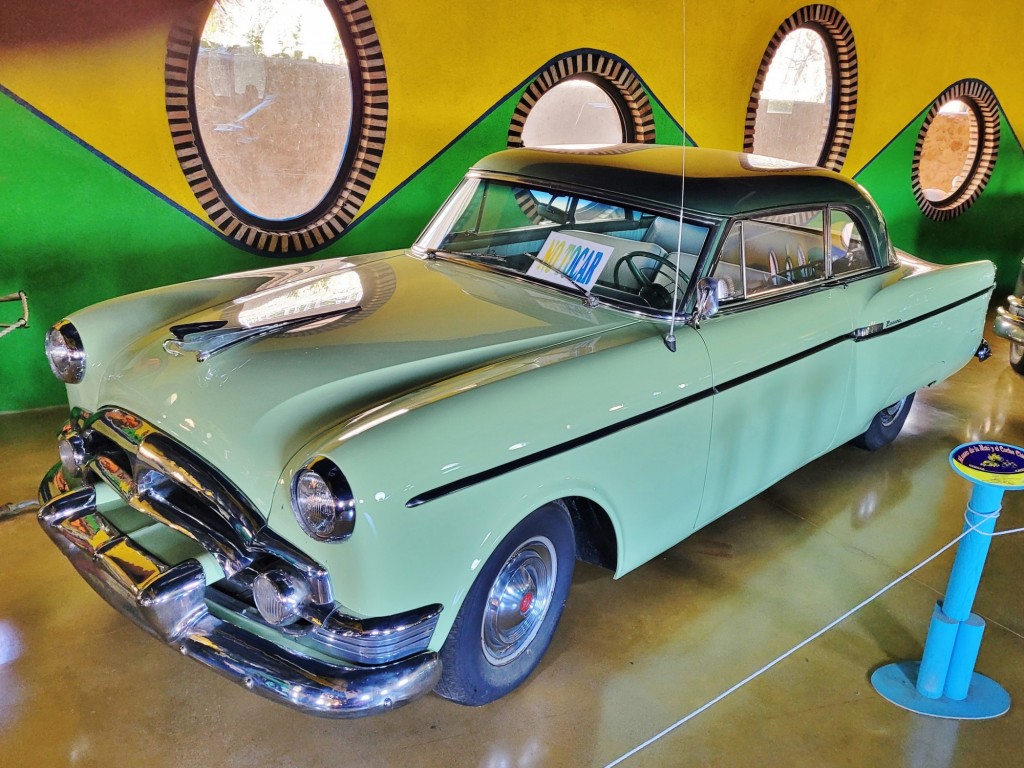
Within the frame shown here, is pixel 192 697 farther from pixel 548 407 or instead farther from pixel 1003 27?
pixel 1003 27

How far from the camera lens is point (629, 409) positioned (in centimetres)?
236

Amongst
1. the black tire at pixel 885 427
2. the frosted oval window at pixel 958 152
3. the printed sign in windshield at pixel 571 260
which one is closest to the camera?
the printed sign in windshield at pixel 571 260

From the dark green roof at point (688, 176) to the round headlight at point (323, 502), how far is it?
165cm

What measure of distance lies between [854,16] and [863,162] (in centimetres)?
124

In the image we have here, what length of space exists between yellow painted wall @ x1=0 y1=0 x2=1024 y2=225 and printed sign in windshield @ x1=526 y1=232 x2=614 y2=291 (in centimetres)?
129

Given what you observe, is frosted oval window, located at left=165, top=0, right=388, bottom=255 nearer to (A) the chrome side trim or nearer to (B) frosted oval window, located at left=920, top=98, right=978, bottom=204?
(A) the chrome side trim

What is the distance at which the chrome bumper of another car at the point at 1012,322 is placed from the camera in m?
5.00

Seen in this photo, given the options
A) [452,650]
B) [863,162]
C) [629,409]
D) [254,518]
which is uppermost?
[863,162]

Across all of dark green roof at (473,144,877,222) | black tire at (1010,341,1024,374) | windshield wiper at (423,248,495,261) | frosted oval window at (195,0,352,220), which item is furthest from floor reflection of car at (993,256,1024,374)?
frosted oval window at (195,0,352,220)

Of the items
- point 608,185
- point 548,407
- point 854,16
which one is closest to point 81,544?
point 548,407

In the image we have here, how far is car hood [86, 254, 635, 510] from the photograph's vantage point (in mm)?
2064

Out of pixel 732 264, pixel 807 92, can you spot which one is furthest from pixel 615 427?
pixel 807 92

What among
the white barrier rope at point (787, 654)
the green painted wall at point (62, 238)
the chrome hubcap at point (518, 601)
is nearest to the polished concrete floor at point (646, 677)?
the white barrier rope at point (787, 654)

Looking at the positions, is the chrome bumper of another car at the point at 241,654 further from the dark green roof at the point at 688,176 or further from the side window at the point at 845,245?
the side window at the point at 845,245
